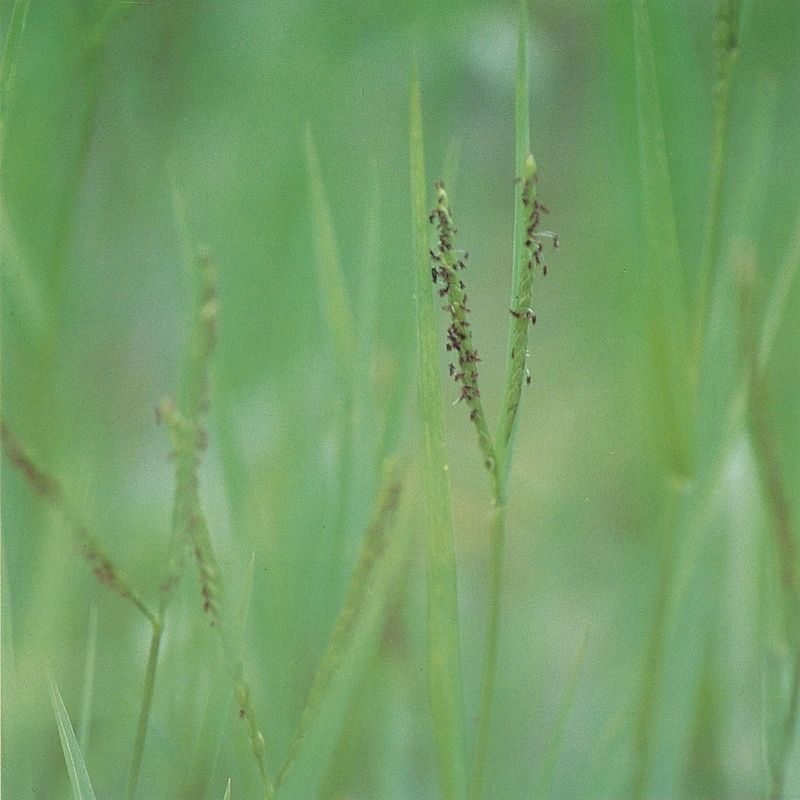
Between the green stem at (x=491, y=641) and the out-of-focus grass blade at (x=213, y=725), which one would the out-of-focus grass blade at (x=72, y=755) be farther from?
the green stem at (x=491, y=641)

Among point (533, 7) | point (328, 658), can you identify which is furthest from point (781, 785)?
point (533, 7)

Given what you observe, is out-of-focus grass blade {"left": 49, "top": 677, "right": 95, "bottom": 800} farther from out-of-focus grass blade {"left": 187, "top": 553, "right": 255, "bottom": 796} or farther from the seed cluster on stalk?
the seed cluster on stalk

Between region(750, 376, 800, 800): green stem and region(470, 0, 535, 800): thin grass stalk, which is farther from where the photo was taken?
region(750, 376, 800, 800): green stem

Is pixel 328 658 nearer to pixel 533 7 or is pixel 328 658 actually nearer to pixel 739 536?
pixel 739 536

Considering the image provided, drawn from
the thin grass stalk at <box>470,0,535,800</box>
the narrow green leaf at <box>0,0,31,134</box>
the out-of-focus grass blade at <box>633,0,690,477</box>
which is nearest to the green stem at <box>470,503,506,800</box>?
the thin grass stalk at <box>470,0,535,800</box>

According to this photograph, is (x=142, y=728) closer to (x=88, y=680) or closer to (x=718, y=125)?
(x=88, y=680)

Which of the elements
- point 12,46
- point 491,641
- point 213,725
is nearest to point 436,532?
point 491,641

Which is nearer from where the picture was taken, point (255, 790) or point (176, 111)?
point (255, 790)
